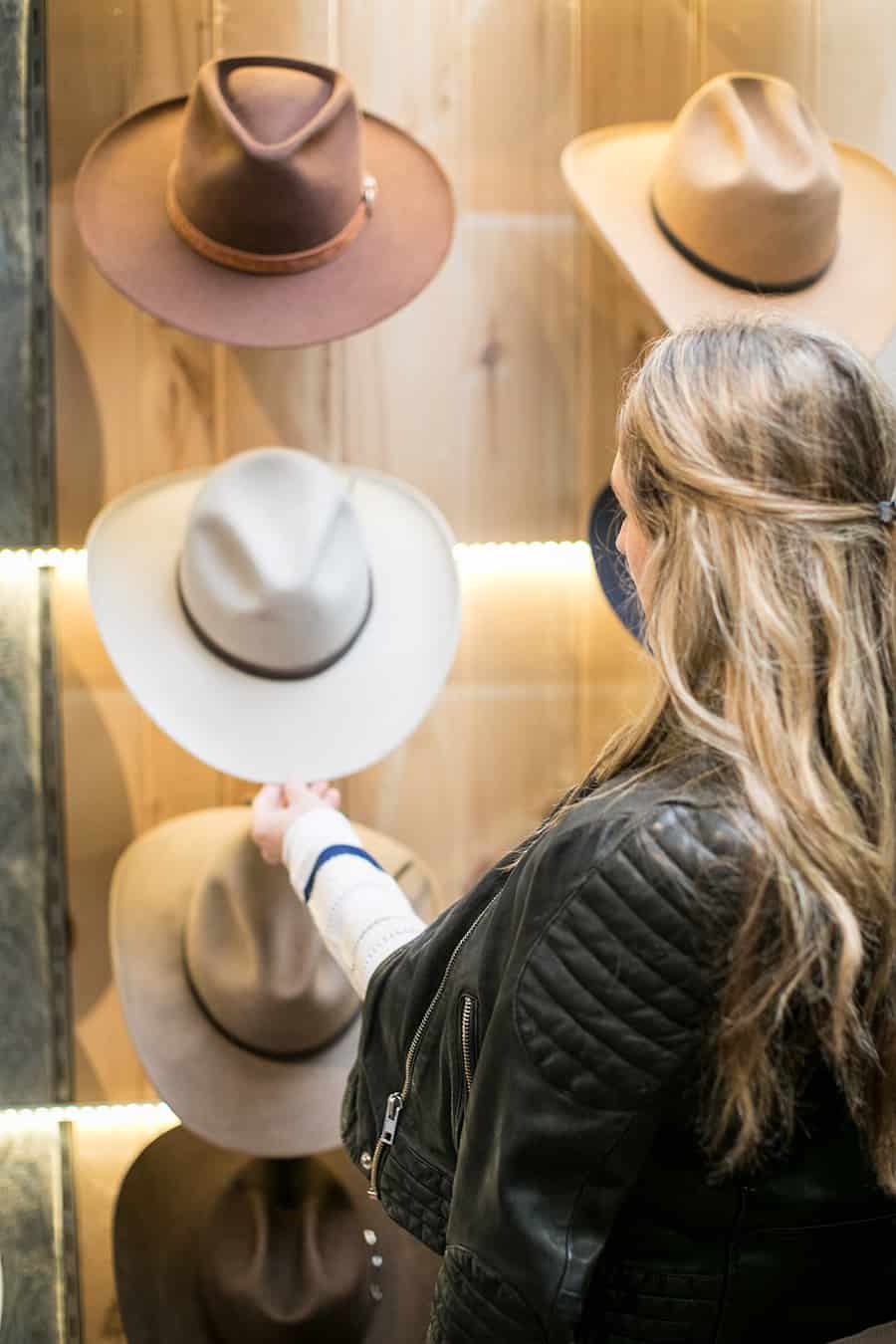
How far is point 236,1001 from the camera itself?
171 cm

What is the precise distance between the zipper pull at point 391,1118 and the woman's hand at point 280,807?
0.52 meters

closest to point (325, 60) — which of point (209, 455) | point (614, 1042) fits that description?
point (209, 455)

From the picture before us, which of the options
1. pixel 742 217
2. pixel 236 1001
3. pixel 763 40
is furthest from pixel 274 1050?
pixel 763 40

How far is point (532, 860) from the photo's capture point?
35.2 inches

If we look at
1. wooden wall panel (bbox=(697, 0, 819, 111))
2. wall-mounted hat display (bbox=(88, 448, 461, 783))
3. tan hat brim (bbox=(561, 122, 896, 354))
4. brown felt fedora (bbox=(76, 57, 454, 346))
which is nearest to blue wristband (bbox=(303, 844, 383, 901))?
wall-mounted hat display (bbox=(88, 448, 461, 783))

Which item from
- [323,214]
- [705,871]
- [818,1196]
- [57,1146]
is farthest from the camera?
[57,1146]

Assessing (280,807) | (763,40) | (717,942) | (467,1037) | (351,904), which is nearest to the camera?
(717,942)

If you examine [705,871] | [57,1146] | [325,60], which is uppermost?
[325,60]

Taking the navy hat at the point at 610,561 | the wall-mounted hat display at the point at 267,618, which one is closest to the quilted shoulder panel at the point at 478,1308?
the wall-mounted hat display at the point at 267,618

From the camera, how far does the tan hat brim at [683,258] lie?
173cm

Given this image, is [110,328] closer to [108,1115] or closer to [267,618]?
[267,618]

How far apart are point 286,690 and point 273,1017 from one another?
1.39 feet

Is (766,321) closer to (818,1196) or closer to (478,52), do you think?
(818,1196)

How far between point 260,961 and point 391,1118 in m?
0.63
